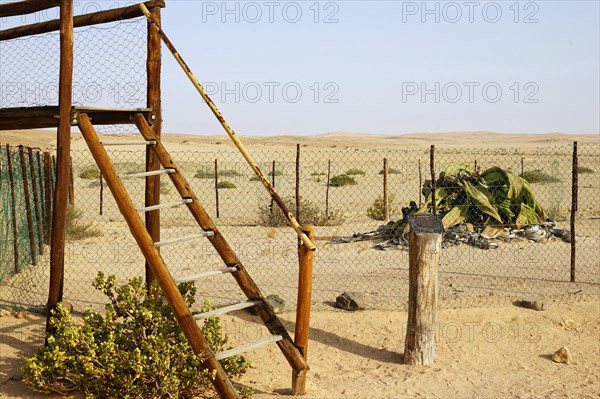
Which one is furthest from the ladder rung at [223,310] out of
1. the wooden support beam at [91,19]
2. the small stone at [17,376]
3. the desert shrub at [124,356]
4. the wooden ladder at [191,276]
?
the wooden support beam at [91,19]

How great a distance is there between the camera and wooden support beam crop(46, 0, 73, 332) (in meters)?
6.00

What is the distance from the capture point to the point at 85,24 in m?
6.90

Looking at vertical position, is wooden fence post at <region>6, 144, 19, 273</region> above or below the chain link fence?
above

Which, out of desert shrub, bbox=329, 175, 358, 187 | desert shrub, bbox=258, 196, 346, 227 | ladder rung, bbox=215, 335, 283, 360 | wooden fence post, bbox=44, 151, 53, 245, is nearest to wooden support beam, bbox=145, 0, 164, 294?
ladder rung, bbox=215, 335, 283, 360

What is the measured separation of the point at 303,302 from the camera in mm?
5609

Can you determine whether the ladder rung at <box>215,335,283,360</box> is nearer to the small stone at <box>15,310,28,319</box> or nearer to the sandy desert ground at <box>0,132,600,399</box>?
the sandy desert ground at <box>0,132,600,399</box>

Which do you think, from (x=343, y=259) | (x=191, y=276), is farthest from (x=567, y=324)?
(x=343, y=259)

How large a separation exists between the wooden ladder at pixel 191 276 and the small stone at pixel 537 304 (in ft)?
11.2

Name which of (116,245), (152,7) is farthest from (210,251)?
(152,7)

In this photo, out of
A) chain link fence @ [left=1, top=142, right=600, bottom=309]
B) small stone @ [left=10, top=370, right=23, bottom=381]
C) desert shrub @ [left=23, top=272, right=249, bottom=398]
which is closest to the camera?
desert shrub @ [left=23, top=272, right=249, bottom=398]

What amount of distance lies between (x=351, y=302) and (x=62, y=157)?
11.3 ft

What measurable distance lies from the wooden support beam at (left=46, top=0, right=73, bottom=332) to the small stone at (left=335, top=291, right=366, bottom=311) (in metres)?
3.10

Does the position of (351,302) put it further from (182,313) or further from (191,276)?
(182,313)

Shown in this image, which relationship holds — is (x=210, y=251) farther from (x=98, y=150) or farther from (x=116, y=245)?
(x=98, y=150)
